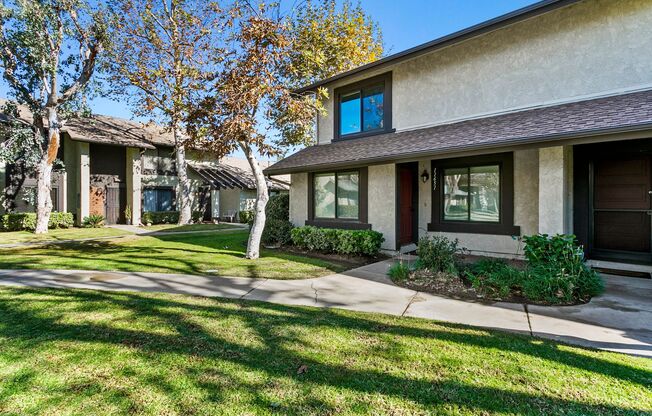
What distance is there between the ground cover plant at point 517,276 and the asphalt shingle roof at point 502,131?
2.11 meters

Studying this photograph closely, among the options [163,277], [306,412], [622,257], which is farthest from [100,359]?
[622,257]

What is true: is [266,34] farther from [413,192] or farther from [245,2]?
[413,192]

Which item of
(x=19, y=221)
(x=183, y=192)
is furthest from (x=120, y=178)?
(x=19, y=221)

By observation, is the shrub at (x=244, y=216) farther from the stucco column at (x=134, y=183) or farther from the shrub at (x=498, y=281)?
the shrub at (x=498, y=281)

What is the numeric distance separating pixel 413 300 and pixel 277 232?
7368 millimetres

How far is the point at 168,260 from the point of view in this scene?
30.0 ft

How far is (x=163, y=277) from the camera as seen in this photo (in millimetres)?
7000

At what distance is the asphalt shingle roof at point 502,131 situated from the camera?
6.21m

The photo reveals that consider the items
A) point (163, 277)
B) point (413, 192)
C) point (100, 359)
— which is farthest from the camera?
point (413, 192)

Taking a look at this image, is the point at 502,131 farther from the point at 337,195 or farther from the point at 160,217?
the point at 160,217

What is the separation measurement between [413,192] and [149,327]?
8.73m

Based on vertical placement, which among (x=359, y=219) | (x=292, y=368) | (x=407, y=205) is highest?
(x=407, y=205)

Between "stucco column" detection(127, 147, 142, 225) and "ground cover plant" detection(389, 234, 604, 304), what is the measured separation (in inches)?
734

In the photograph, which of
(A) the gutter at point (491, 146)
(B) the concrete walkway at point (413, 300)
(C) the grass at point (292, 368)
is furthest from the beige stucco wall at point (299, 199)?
(C) the grass at point (292, 368)
